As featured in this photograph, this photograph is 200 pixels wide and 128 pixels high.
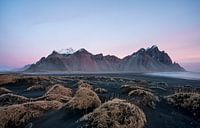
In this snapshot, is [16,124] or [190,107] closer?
[16,124]

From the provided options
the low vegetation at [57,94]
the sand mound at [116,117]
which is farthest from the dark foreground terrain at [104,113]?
the low vegetation at [57,94]

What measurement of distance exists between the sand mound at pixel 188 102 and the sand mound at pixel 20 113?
7.84m

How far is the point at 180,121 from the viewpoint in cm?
1341

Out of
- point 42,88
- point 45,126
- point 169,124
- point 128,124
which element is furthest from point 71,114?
point 42,88

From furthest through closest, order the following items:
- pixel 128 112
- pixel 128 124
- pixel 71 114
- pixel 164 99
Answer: pixel 164 99 < pixel 71 114 < pixel 128 112 < pixel 128 124

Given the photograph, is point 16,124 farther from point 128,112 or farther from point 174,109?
point 174,109

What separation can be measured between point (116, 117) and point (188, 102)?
7543 mm

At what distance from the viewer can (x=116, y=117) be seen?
10.9 meters

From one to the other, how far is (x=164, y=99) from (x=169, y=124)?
19.8ft

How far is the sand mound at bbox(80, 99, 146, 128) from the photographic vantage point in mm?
10523

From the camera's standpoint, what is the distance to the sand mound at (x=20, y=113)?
1312 cm

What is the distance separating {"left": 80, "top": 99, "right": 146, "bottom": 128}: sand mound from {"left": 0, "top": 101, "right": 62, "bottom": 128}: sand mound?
3664 millimetres

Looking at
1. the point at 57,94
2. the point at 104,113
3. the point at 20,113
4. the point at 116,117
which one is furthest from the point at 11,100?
the point at 116,117

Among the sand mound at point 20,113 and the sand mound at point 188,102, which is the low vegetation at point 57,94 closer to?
the sand mound at point 20,113
